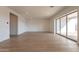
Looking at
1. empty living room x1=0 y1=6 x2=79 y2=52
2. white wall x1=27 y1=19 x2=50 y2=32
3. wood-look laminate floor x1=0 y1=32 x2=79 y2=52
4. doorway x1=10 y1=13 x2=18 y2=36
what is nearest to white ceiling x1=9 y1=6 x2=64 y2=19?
empty living room x1=0 y1=6 x2=79 y2=52

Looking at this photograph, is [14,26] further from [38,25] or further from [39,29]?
[39,29]

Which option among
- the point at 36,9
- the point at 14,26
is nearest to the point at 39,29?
the point at 14,26

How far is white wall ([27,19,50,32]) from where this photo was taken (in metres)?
18.2

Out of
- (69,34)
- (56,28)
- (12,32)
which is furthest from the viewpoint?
(56,28)

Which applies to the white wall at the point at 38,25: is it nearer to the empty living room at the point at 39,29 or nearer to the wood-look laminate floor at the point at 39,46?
the empty living room at the point at 39,29

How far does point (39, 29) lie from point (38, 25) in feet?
2.38

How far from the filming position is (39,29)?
1833cm

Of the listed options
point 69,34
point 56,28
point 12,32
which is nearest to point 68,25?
point 69,34

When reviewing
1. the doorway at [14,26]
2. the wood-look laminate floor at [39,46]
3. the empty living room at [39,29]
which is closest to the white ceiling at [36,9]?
the empty living room at [39,29]

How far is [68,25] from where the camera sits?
336 inches

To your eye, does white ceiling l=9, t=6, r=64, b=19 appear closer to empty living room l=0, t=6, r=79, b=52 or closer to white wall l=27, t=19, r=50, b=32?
empty living room l=0, t=6, r=79, b=52

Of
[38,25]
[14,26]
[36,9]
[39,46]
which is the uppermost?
[36,9]
